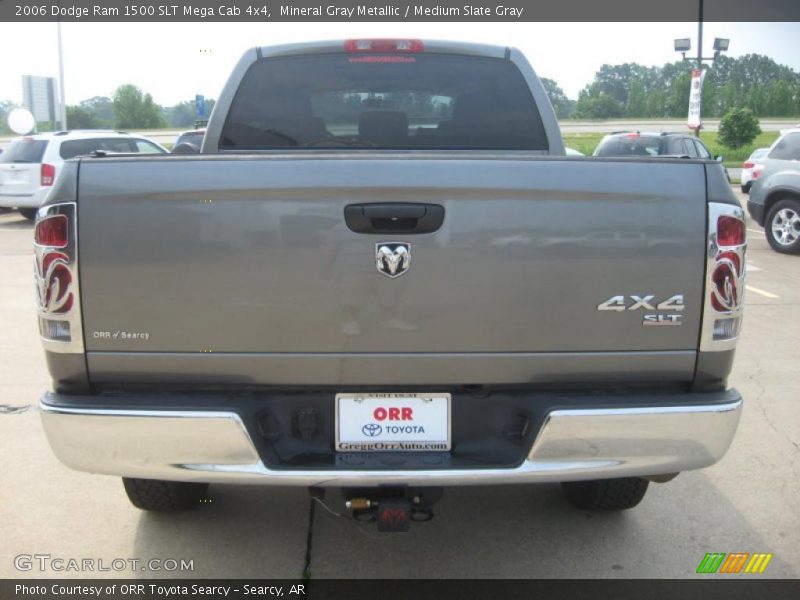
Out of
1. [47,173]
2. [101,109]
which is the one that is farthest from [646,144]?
[101,109]

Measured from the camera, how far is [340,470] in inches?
96.4

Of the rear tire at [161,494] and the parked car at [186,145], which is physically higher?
the parked car at [186,145]

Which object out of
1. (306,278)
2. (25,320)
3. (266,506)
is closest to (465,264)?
(306,278)

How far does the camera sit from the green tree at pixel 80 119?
54812 mm

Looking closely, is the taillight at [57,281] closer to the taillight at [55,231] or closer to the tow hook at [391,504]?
the taillight at [55,231]

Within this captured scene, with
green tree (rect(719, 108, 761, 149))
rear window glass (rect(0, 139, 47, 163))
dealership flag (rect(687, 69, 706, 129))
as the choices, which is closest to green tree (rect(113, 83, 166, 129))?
green tree (rect(719, 108, 761, 149))

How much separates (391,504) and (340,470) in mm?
223

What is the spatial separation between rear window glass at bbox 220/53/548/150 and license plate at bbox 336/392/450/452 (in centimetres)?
181

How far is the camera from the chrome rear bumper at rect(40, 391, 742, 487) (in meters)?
2.45

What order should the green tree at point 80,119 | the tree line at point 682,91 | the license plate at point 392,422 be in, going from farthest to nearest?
1. the tree line at point 682,91
2. the green tree at point 80,119
3. the license plate at point 392,422

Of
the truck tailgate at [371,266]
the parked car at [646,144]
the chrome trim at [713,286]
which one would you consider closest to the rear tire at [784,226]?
the parked car at [646,144]

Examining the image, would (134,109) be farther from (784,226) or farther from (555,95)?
(784,226)

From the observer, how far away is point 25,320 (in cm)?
747

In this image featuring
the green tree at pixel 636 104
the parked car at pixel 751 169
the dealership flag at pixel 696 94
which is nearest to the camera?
the parked car at pixel 751 169
